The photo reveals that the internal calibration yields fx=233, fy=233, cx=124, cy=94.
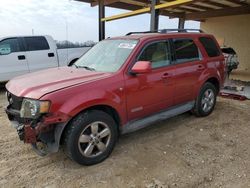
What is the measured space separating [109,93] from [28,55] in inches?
211

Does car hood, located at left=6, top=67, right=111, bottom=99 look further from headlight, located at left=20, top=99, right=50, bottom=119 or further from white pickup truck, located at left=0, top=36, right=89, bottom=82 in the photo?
white pickup truck, located at left=0, top=36, right=89, bottom=82

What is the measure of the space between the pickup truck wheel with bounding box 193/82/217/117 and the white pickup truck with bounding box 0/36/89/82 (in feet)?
16.6

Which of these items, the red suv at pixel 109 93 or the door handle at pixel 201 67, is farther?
the door handle at pixel 201 67

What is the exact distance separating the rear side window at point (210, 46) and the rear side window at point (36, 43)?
17.3 ft

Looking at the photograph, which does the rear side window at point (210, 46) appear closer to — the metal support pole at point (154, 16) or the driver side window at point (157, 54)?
the driver side window at point (157, 54)

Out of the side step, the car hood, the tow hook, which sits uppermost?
the car hood

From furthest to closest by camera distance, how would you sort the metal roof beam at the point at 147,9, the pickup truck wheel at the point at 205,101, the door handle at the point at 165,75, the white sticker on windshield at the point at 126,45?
the metal roof beam at the point at 147,9, the pickup truck wheel at the point at 205,101, the door handle at the point at 165,75, the white sticker on windshield at the point at 126,45

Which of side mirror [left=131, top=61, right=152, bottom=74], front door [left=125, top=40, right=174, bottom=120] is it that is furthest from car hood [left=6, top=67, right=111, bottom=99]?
front door [left=125, top=40, right=174, bottom=120]

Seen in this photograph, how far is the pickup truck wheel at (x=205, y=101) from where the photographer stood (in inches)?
190

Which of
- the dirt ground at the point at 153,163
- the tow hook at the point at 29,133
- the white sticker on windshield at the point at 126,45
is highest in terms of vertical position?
the white sticker on windshield at the point at 126,45

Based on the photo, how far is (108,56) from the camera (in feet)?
12.7

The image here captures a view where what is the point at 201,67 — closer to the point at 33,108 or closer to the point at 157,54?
the point at 157,54

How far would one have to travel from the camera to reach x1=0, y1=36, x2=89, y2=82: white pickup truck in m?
7.26

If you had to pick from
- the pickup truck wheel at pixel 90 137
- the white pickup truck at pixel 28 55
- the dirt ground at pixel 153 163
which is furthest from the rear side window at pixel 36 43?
the pickup truck wheel at pixel 90 137
